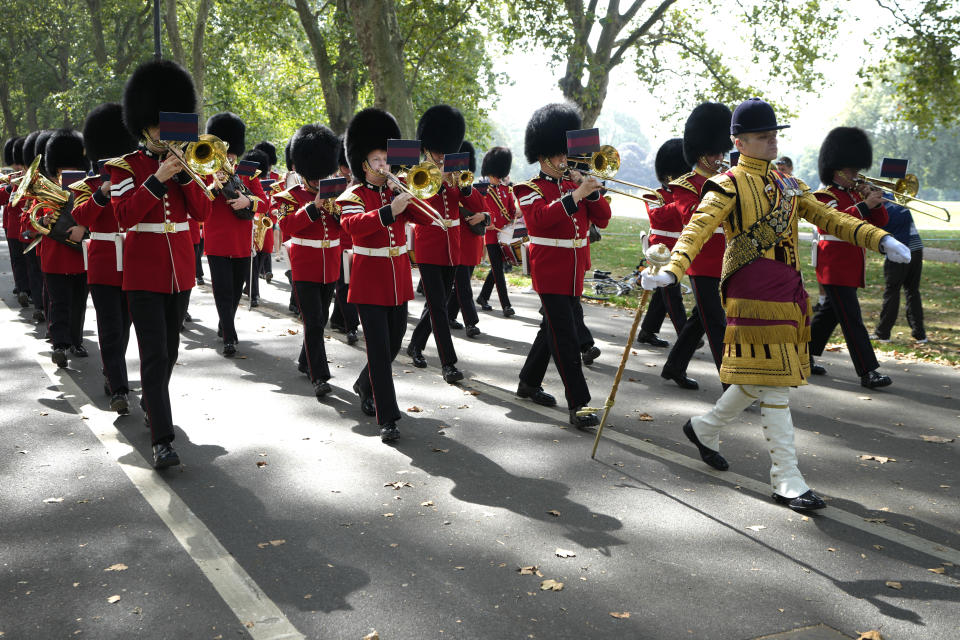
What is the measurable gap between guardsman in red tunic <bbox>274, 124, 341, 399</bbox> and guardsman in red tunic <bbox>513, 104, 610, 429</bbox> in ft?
5.31

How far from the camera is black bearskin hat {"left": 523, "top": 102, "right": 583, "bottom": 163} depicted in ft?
22.9

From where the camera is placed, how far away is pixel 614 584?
3957 mm

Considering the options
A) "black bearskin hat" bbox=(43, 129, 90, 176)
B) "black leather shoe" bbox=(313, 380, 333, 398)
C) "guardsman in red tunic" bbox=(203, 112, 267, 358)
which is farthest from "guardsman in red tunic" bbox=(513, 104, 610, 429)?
"black bearskin hat" bbox=(43, 129, 90, 176)

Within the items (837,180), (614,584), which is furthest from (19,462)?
(837,180)

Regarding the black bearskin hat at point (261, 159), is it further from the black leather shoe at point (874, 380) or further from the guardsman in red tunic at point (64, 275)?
the black leather shoe at point (874, 380)

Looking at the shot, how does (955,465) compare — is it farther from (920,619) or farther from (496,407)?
(496,407)

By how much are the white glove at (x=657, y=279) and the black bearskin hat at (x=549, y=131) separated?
2.49 m

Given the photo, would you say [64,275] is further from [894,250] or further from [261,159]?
[894,250]

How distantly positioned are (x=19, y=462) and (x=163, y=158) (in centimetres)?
193

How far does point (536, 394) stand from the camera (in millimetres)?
7242

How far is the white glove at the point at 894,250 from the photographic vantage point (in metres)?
4.67

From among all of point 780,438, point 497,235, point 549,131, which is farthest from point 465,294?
point 780,438

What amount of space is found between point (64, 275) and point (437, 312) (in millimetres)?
3390

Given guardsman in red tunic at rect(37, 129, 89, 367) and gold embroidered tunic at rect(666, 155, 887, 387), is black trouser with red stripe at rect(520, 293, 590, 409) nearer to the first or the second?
gold embroidered tunic at rect(666, 155, 887, 387)
